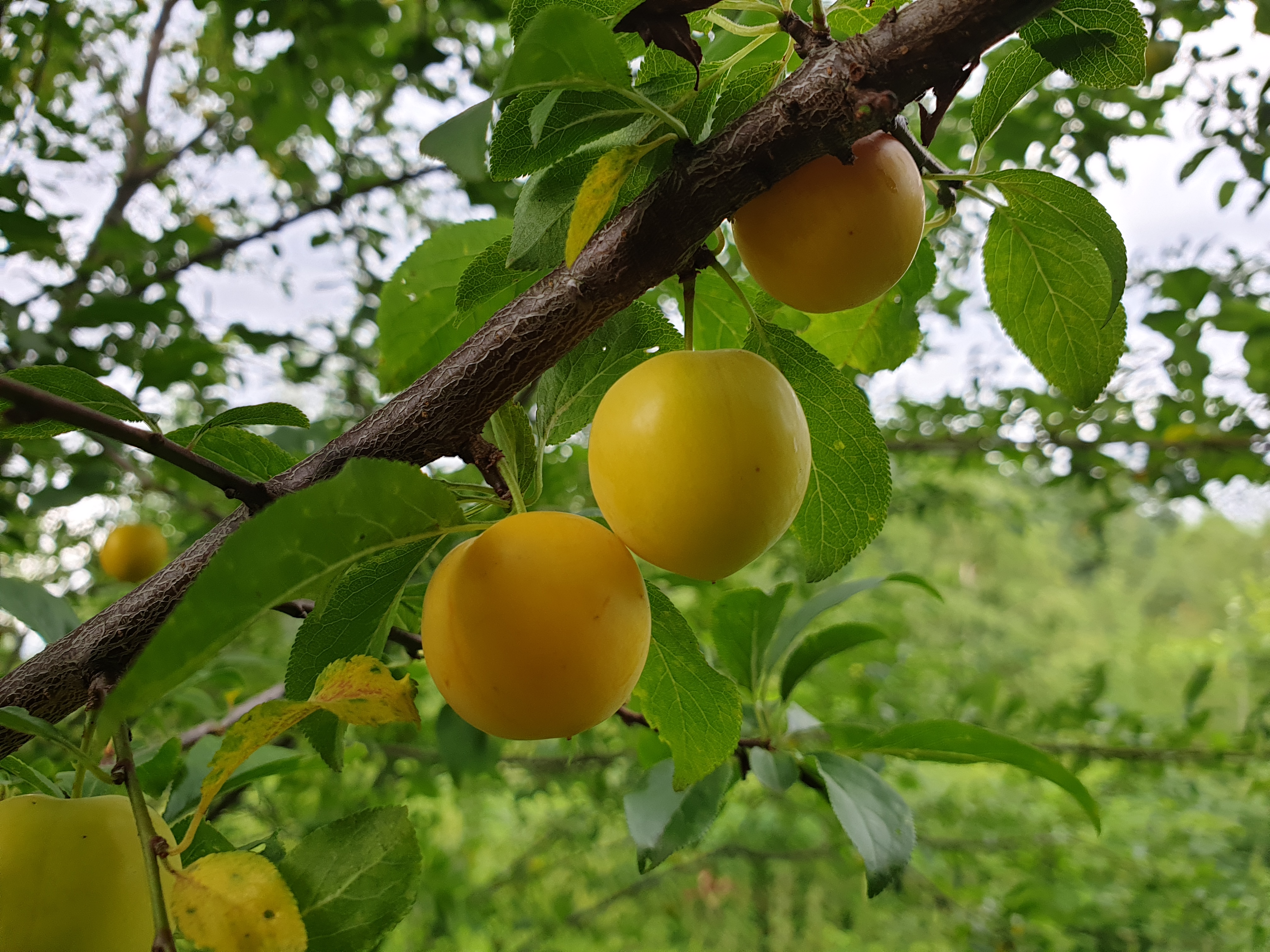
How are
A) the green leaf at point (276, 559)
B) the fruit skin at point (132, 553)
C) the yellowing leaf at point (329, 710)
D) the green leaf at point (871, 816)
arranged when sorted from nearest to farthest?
the green leaf at point (276, 559) < the yellowing leaf at point (329, 710) < the green leaf at point (871, 816) < the fruit skin at point (132, 553)

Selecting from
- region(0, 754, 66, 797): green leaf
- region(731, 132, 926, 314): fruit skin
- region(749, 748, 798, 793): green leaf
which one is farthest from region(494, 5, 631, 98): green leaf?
region(749, 748, 798, 793): green leaf

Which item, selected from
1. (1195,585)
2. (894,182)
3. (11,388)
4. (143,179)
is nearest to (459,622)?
(11,388)

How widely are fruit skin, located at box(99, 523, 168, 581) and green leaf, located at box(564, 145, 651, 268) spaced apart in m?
1.94

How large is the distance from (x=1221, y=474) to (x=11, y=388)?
229 cm

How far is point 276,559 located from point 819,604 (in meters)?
0.71

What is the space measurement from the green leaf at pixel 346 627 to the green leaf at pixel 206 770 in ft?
0.59

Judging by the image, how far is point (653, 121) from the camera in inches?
16.1

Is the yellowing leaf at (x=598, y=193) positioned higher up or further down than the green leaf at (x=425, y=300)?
higher up

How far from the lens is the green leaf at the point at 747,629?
87 centimetres

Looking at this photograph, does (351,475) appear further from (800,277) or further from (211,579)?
(800,277)

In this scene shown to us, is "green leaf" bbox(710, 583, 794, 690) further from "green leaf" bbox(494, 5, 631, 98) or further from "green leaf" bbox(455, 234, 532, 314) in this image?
"green leaf" bbox(494, 5, 631, 98)

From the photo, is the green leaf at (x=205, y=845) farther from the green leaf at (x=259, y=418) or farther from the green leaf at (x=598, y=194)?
the green leaf at (x=598, y=194)

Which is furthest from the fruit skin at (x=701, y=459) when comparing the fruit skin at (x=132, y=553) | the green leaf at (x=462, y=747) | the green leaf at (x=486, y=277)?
the fruit skin at (x=132, y=553)

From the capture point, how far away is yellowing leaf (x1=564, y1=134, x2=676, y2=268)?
1.24 ft
